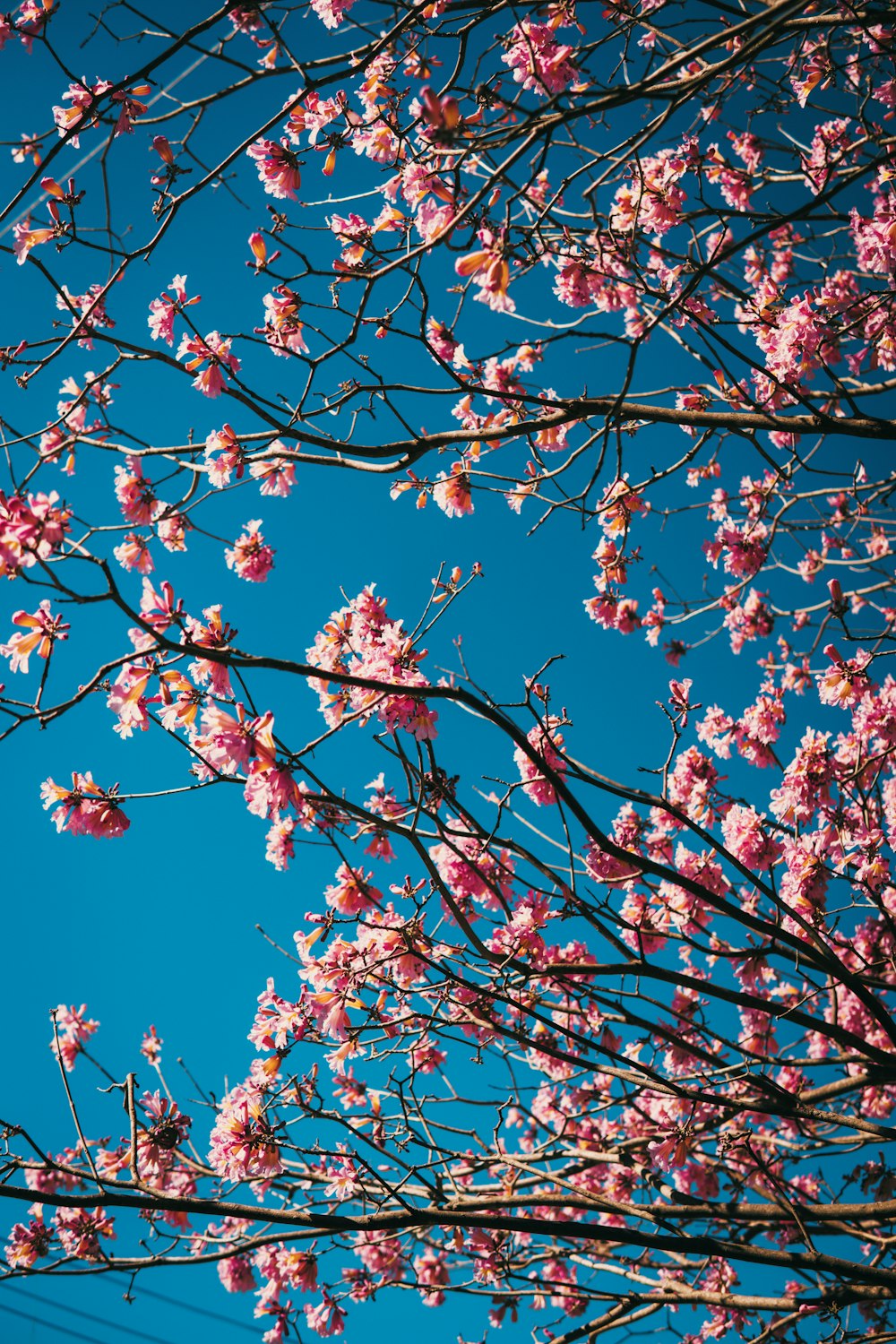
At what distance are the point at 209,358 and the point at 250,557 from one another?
60 cm

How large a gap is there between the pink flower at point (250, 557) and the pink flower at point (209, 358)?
456mm

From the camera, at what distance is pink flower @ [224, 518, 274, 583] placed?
9.88 ft

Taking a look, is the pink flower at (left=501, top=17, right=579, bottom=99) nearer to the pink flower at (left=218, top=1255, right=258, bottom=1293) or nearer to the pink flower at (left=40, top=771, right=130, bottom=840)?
the pink flower at (left=40, top=771, right=130, bottom=840)

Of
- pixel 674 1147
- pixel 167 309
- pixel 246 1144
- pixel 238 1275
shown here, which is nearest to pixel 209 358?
pixel 167 309

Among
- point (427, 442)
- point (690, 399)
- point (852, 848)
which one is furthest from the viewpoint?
point (852, 848)

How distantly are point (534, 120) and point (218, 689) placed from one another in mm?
1646

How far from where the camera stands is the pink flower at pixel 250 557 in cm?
301

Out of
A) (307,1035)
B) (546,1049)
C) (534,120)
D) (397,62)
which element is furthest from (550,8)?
(307,1035)

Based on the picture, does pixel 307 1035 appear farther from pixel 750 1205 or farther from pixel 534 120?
pixel 534 120

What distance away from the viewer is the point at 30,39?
113 inches

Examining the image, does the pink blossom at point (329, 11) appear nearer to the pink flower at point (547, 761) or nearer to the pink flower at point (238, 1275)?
the pink flower at point (547, 761)

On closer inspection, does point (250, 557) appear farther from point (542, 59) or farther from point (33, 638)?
point (542, 59)

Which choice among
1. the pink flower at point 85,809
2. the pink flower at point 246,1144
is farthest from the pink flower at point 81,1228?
the pink flower at point 85,809

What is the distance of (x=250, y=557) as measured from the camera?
3.02 metres
